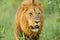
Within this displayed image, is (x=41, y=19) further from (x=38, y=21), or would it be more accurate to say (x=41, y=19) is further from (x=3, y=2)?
(x=3, y=2)

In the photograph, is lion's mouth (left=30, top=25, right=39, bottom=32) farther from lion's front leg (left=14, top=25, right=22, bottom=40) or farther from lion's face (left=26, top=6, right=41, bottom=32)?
lion's front leg (left=14, top=25, right=22, bottom=40)

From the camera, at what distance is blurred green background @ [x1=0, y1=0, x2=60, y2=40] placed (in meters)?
8.30

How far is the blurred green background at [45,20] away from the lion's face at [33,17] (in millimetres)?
953

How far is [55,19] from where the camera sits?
359 inches

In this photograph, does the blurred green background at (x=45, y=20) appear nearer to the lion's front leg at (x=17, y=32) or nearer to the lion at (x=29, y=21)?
the lion's front leg at (x=17, y=32)

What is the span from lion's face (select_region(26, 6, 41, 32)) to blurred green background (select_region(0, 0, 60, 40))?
3.13 feet

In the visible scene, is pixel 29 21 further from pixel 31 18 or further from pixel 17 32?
pixel 17 32

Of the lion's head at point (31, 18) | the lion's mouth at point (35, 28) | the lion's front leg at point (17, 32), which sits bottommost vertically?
the lion's front leg at point (17, 32)

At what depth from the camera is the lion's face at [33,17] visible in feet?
22.6

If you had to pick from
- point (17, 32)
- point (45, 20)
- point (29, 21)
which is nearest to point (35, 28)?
point (29, 21)

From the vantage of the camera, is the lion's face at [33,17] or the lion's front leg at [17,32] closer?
the lion's face at [33,17]

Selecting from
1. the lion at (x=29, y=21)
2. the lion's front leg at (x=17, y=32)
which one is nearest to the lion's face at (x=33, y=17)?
the lion at (x=29, y=21)

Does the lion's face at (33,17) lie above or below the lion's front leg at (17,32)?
above

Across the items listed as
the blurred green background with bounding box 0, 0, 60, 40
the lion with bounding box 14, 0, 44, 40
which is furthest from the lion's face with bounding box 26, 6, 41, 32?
the blurred green background with bounding box 0, 0, 60, 40
